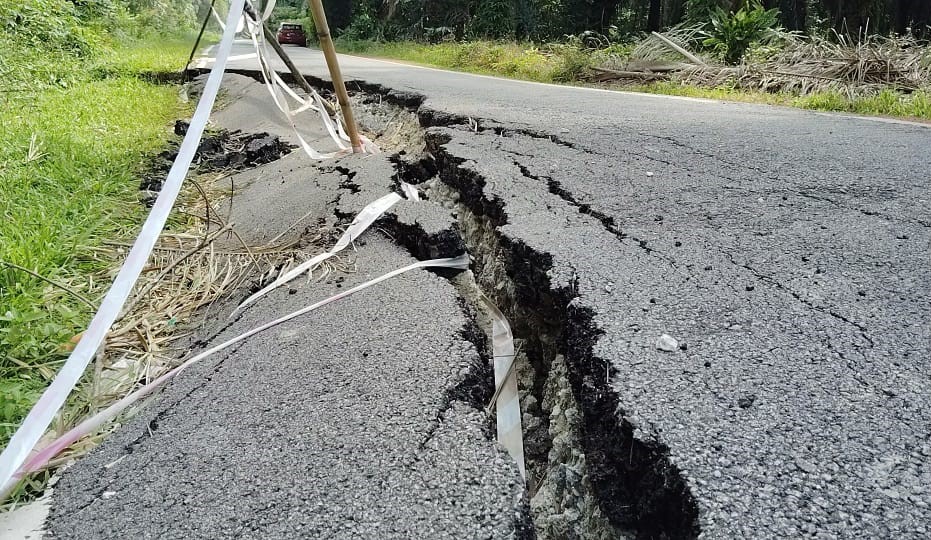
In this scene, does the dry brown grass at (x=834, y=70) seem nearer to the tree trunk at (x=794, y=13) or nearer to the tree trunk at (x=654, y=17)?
the tree trunk at (x=654, y=17)

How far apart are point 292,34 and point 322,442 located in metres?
28.4

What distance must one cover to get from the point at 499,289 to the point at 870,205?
1.45 m

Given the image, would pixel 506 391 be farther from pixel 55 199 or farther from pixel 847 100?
pixel 847 100

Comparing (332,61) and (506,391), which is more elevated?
(332,61)

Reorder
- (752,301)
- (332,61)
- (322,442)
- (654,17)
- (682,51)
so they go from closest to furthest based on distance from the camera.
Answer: (322,442)
(752,301)
(332,61)
(682,51)
(654,17)

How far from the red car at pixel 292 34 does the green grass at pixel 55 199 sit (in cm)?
2139

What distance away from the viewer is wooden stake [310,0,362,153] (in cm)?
304

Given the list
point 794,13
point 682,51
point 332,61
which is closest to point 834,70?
point 682,51

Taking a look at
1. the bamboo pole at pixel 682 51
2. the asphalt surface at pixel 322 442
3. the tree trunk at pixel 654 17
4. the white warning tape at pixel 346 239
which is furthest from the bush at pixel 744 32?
the asphalt surface at pixel 322 442

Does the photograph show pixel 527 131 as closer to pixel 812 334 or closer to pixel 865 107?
pixel 812 334

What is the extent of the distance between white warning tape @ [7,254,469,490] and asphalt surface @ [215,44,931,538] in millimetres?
284

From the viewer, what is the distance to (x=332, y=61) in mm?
3293

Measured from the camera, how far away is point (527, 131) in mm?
3744

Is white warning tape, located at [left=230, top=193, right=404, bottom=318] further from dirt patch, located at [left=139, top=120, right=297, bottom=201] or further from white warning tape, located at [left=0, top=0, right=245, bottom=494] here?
dirt patch, located at [left=139, top=120, right=297, bottom=201]
